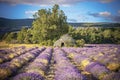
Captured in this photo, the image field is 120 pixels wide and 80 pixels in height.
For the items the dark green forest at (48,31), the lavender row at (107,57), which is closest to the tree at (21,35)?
the dark green forest at (48,31)

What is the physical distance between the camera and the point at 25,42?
196 feet

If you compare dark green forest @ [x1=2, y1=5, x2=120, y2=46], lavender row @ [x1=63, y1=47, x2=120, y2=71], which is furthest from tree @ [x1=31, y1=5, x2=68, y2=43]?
lavender row @ [x1=63, y1=47, x2=120, y2=71]

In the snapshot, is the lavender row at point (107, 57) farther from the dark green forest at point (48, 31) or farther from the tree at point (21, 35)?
the tree at point (21, 35)

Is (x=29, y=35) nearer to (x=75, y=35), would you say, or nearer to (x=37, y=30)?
(x=37, y=30)

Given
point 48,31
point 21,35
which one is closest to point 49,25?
point 48,31

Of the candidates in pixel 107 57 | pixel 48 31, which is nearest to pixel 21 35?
pixel 48 31

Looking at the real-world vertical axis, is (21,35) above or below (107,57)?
below

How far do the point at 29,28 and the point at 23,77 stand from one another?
53449 mm

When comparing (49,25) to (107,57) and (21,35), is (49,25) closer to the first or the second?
(21,35)

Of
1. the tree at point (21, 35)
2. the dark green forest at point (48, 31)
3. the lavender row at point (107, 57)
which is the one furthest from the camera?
the tree at point (21, 35)

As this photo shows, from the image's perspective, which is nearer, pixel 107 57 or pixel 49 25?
pixel 107 57

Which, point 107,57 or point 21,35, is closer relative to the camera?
point 107,57

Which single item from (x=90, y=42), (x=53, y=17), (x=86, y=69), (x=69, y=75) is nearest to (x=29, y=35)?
(x=53, y=17)

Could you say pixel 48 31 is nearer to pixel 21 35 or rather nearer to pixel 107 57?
pixel 21 35
